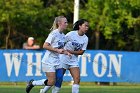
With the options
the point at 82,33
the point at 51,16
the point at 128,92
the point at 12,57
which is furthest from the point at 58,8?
the point at 82,33

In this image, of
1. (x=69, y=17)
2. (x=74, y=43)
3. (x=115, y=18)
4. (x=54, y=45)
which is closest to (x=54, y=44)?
(x=54, y=45)

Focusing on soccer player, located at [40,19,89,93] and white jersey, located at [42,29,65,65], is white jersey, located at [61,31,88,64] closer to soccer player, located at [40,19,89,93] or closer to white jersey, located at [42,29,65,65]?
soccer player, located at [40,19,89,93]

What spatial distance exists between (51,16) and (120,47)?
441cm

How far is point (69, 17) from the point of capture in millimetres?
36969

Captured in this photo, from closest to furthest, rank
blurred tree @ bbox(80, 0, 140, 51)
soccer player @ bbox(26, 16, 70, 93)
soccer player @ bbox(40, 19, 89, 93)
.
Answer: soccer player @ bbox(26, 16, 70, 93), soccer player @ bbox(40, 19, 89, 93), blurred tree @ bbox(80, 0, 140, 51)

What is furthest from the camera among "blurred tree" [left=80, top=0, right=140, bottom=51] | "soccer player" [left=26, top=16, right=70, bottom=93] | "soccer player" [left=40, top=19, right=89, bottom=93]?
"blurred tree" [left=80, top=0, right=140, bottom=51]

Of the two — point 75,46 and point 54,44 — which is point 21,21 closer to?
point 75,46

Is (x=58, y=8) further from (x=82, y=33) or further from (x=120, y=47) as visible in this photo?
(x=82, y=33)

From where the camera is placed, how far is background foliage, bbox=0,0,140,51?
33219 millimetres

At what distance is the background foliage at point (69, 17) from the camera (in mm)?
33219

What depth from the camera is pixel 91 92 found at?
20.2m

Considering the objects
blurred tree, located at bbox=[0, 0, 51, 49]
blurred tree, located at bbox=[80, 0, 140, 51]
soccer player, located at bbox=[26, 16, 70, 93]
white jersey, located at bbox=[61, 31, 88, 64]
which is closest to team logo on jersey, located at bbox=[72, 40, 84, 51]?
white jersey, located at bbox=[61, 31, 88, 64]

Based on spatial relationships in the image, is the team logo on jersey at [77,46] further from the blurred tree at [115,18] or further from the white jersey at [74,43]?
the blurred tree at [115,18]

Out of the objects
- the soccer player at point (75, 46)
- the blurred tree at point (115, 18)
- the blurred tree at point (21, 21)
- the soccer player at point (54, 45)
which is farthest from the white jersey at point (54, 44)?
the blurred tree at point (21, 21)
